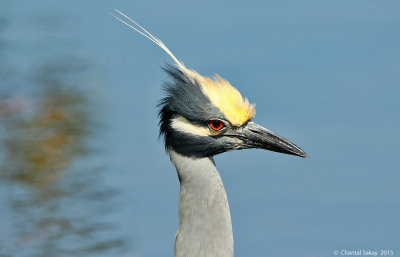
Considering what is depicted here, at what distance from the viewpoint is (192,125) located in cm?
446

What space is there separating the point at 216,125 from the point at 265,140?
0.35 m

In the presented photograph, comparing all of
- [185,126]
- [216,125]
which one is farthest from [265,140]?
[185,126]

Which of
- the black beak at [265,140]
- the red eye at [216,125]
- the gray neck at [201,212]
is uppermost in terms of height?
the red eye at [216,125]

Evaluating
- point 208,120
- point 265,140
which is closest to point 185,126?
point 208,120

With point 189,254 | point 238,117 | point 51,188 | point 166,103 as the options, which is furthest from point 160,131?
point 51,188

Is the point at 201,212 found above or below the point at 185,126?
below

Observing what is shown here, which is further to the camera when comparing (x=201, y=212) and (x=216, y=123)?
(x=216, y=123)

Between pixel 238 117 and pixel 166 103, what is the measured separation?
1.64ft

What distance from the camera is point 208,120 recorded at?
4500mm

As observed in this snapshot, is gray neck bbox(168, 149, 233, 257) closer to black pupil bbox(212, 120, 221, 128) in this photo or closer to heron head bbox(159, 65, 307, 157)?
heron head bbox(159, 65, 307, 157)

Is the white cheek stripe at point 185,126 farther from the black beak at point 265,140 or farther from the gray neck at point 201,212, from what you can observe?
the black beak at point 265,140

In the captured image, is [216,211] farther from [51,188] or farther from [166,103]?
[51,188]

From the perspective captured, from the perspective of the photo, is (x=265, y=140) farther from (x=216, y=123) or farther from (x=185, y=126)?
(x=185, y=126)

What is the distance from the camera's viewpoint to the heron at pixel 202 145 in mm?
4418
